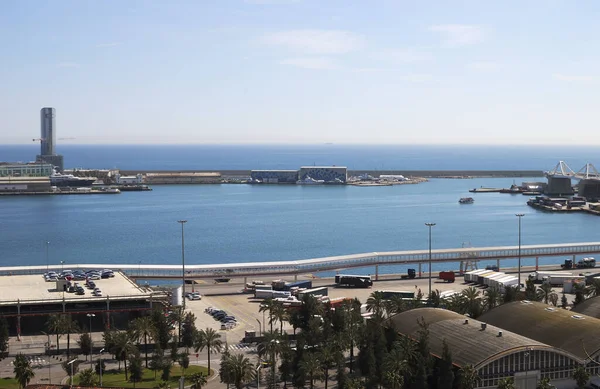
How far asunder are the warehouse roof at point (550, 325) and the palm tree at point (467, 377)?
314 cm

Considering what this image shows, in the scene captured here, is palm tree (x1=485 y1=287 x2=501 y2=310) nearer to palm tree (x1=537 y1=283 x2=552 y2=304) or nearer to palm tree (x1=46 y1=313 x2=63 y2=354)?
palm tree (x1=537 y1=283 x2=552 y2=304)

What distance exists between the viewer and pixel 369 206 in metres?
79.5

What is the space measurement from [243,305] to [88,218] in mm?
40152

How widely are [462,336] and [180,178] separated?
88.5 m

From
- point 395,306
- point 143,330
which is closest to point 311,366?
point 143,330

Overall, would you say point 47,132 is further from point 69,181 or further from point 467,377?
point 467,377

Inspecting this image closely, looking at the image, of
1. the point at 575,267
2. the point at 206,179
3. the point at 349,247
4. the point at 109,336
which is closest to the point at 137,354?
the point at 109,336

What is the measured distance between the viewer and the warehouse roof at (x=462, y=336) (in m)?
19.4

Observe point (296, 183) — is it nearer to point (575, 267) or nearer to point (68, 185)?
point (68, 185)

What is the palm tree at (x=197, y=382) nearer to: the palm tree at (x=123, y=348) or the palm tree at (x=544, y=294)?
the palm tree at (x=123, y=348)

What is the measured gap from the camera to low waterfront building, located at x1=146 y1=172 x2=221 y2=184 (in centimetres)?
10631

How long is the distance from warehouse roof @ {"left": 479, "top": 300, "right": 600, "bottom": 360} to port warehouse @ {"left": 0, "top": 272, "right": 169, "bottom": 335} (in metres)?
11.3

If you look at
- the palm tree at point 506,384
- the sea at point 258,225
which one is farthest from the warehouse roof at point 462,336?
the sea at point 258,225

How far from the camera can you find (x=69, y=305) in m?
27.2
